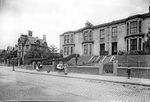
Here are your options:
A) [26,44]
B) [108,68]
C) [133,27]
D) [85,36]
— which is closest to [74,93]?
[108,68]

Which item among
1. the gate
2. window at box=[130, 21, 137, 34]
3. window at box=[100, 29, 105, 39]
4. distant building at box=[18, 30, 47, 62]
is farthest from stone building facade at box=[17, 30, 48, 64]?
the gate

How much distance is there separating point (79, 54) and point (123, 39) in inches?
421

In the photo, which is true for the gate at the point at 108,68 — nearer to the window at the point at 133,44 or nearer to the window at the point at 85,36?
the window at the point at 133,44

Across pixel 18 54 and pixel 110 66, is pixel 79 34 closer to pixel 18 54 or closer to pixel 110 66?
pixel 110 66

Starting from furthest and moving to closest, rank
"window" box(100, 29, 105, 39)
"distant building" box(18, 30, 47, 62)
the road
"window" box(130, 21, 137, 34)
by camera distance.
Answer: "distant building" box(18, 30, 47, 62) → "window" box(100, 29, 105, 39) → "window" box(130, 21, 137, 34) → the road

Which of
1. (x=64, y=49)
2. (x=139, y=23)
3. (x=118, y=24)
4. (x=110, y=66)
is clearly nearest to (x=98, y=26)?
(x=118, y=24)

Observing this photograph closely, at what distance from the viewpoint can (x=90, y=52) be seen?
29562 millimetres

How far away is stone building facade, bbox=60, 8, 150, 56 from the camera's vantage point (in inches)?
911

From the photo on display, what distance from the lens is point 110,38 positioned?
2716 cm

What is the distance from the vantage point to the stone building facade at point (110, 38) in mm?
23148

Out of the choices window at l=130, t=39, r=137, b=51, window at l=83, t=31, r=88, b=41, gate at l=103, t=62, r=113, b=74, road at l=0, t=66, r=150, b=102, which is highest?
window at l=83, t=31, r=88, b=41

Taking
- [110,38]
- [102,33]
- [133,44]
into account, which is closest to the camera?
[133,44]

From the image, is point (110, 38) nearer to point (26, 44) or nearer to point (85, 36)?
point (85, 36)

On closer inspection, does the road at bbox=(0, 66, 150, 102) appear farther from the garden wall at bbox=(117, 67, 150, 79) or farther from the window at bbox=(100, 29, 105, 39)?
the window at bbox=(100, 29, 105, 39)
